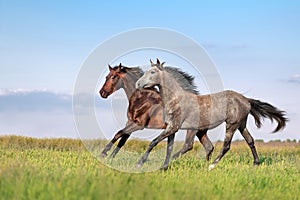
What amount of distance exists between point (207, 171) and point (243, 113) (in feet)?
8.23

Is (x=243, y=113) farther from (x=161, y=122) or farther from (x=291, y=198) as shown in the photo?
(x=291, y=198)

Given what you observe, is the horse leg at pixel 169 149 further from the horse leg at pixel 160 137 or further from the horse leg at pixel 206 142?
the horse leg at pixel 206 142

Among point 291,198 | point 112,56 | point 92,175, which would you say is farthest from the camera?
point 112,56

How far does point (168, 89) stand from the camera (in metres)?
11.8

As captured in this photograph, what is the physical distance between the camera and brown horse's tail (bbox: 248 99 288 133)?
14617mm

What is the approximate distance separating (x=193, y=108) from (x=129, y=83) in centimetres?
198

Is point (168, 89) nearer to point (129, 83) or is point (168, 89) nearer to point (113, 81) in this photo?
point (129, 83)

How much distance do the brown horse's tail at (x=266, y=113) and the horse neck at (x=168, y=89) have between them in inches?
132

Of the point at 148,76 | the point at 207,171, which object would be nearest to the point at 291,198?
the point at 207,171

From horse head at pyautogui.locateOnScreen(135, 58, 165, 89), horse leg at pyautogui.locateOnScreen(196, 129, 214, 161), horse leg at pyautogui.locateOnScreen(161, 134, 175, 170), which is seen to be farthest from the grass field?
horse head at pyautogui.locateOnScreen(135, 58, 165, 89)

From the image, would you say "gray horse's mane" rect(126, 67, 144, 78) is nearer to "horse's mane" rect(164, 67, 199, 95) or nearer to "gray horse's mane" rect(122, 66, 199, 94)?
"gray horse's mane" rect(122, 66, 199, 94)

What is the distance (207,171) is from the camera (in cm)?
1187

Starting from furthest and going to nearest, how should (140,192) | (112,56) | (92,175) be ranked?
(112,56) → (92,175) → (140,192)

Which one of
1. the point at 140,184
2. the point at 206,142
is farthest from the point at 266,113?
the point at 140,184
